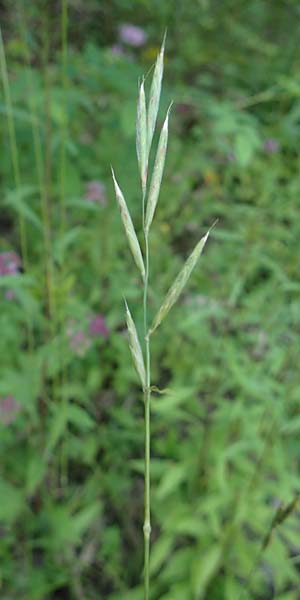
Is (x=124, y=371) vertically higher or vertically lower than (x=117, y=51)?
lower

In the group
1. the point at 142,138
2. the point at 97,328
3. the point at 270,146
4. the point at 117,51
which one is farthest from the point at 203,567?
the point at 117,51

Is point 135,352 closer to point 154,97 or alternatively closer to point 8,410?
point 154,97

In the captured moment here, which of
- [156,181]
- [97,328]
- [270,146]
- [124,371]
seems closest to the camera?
[156,181]

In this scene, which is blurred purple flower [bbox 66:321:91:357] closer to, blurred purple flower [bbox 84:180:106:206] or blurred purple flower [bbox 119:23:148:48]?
blurred purple flower [bbox 84:180:106:206]

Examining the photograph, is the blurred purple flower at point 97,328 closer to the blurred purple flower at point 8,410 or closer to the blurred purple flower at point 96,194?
the blurred purple flower at point 8,410

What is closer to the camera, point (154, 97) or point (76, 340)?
point (154, 97)

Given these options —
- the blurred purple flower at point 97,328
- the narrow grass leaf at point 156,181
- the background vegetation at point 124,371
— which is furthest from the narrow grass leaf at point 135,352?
the blurred purple flower at point 97,328

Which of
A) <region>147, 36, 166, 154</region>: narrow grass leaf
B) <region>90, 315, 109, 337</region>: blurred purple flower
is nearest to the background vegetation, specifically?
<region>90, 315, 109, 337</region>: blurred purple flower

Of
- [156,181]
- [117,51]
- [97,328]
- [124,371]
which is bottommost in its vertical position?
[124,371]
